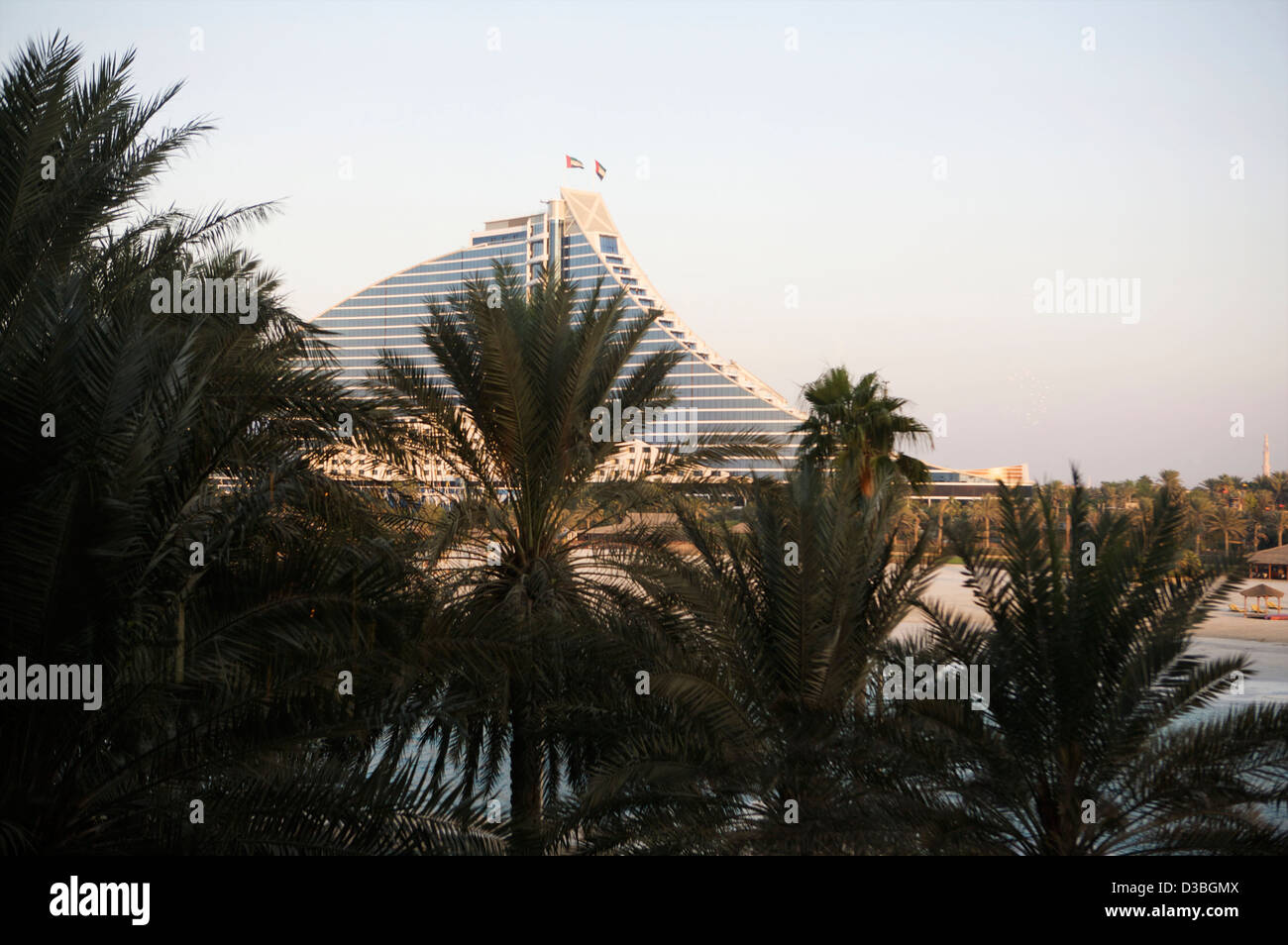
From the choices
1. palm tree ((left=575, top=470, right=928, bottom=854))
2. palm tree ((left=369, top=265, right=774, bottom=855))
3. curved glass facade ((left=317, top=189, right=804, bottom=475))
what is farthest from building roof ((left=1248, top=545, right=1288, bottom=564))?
curved glass facade ((left=317, top=189, right=804, bottom=475))

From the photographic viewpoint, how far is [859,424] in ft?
51.6

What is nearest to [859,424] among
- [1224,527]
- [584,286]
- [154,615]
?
[1224,527]

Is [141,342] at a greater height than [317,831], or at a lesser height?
greater

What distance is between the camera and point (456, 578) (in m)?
10.0

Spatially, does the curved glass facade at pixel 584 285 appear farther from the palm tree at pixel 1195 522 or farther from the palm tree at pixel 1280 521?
the palm tree at pixel 1195 522

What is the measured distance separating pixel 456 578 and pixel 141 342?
19.4ft

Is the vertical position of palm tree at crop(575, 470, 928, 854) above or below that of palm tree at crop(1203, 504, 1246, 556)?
below

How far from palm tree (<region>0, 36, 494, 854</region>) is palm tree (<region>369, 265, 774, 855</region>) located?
3.67 meters

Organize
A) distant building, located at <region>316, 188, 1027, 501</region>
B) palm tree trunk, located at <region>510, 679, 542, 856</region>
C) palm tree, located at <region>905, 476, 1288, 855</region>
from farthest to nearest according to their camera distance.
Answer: distant building, located at <region>316, 188, 1027, 501</region>, palm tree trunk, located at <region>510, 679, 542, 856</region>, palm tree, located at <region>905, 476, 1288, 855</region>

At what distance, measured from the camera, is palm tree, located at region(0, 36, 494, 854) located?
4.26 metres

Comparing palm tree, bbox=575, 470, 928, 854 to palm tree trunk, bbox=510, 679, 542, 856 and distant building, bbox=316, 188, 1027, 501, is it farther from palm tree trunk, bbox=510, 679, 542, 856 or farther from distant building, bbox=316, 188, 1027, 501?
distant building, bbox=316, 188, 1027, 501
